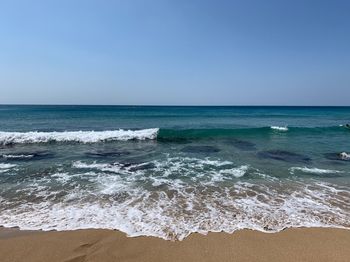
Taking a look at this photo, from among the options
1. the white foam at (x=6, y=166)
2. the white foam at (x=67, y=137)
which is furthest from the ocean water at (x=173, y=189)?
the white foam at (x=67, y=137)

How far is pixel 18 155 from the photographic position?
1168 centimetres

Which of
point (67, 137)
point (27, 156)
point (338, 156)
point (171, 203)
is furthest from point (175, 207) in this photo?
point (67, 137)

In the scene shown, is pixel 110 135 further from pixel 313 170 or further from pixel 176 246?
pixel 176 246

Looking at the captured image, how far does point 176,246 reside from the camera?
12.9 ft

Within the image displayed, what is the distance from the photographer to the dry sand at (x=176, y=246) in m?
3.65

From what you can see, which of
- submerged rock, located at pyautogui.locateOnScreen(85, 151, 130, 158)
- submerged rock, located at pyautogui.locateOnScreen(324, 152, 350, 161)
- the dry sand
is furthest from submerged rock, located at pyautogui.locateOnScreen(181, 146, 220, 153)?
the dry sand

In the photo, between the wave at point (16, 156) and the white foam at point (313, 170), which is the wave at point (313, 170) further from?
the wave at point (16, 156)

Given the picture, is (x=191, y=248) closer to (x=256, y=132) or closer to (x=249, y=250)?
(x=249, y=250)

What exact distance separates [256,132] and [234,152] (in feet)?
28.8

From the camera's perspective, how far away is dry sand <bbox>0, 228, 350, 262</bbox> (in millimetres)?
3646

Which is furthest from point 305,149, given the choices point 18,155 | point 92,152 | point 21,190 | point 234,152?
point 18,155

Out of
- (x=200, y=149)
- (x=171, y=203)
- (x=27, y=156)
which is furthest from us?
(x=200, y=149)

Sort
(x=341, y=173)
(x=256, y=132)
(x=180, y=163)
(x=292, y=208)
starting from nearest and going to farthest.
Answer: (x=292, y=208)
(x=341, y=173)
(x=180, y=163)
(x=256, y=132)

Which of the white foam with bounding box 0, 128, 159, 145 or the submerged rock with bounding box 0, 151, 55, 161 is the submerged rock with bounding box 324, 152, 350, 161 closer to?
the white foam with bounding box 0, 128, 159, 145
